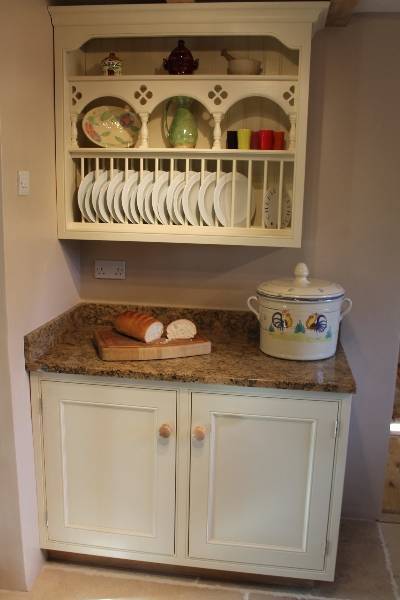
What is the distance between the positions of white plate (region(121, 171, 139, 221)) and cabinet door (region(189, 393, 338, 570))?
74 centimetres

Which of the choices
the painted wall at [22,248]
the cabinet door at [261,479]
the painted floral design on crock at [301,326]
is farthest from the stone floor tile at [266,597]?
the painted floral design on crock at [301,326]

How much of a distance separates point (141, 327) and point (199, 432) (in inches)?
16.8

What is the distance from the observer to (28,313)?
1.78 meters

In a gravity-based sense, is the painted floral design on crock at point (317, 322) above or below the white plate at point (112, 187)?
below

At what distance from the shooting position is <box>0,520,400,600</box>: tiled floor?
1.85 meters

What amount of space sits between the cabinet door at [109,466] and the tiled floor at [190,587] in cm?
14

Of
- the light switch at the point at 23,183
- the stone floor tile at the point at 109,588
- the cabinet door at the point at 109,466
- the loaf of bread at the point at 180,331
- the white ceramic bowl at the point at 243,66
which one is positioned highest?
the white ceramic bowl at the point at 243,66

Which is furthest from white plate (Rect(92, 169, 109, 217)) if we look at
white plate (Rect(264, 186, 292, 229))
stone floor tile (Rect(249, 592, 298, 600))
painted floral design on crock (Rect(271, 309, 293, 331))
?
A: stone floor tile (Rect(249, 592, 298, 600))

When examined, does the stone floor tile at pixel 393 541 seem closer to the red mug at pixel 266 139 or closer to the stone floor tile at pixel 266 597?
the stone floor tile at pixel 266 597

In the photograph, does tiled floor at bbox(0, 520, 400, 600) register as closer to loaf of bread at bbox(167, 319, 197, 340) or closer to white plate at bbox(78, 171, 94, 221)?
loaf of bread at bbox(167, 319, 197, 340)

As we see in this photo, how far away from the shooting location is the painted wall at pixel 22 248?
160 centimetres

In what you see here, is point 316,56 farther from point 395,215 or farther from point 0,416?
point 0,416

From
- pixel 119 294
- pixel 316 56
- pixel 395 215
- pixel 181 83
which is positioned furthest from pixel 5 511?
pixel 316 56

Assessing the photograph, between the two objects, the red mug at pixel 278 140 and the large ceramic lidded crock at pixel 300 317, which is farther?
the red mug at pixel 278 140
